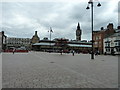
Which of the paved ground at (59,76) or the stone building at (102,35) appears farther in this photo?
the stone building at (102,35)

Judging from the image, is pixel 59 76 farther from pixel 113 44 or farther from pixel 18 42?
pixel 18 42

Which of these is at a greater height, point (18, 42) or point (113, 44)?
point (18, 42)

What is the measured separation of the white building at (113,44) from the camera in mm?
58500

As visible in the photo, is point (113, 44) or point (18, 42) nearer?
point (113, 44)

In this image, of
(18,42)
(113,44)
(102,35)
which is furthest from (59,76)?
(18,42)

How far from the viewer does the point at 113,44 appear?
2421 inches

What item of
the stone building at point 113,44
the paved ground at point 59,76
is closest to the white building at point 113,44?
the stone building at point 113,44

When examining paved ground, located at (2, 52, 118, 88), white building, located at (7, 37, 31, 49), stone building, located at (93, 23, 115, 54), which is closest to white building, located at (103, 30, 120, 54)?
stone building, located at (93, 23, 115, 54)

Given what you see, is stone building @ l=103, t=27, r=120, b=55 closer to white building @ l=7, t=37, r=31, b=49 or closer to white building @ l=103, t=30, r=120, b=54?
white building @ l=103, t=30, r=120, b=54

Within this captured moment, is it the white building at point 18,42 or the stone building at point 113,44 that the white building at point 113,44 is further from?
the white building at point 18,42

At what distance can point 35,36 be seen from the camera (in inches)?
5817

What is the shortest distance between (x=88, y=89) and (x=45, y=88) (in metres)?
1.72

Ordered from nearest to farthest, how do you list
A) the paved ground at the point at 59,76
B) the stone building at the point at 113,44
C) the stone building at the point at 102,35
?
1. the paved ground at the point at 59,76
2. the stone building at the point at 113,44
3. the stone building at the point at 102,35

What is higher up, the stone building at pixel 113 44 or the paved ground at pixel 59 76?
the stone building at pixel 113 44
